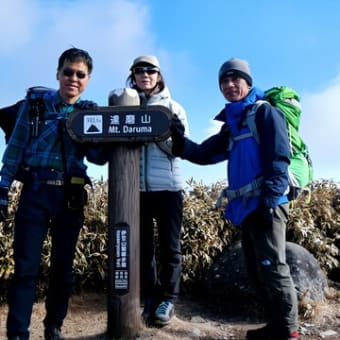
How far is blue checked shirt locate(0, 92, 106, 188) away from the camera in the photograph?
12.6 feet

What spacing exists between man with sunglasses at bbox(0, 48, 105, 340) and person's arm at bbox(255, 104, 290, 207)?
4.49ft

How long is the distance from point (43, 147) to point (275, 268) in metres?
1.97

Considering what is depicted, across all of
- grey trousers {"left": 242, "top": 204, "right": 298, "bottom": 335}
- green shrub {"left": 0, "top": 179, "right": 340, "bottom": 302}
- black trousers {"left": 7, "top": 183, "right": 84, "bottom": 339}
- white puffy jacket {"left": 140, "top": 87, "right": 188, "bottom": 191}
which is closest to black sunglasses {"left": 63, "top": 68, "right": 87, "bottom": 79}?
white puffy jacket {"left": 140, "top": 87, "right": 188, "bottom": 191}

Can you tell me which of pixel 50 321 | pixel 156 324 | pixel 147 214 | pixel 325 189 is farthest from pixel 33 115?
pixel 325 189

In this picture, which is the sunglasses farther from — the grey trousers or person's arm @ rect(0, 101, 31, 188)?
the grey trousers

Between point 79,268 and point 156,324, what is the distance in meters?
1.55

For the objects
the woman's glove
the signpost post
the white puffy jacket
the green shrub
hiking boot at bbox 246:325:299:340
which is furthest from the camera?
the green shrub

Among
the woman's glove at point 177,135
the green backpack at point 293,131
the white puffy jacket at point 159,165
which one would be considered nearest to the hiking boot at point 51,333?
the white puffy jacket at point 159,165

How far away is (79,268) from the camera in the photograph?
5.66 meters

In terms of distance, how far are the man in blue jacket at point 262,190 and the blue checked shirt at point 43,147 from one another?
1.23 metres

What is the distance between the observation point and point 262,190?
3.68 metres

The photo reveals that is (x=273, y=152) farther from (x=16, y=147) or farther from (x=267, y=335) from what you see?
(x=16, y=147)

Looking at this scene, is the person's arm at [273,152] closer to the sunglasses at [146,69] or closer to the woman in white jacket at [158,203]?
the woman in white jacket at [158,203]

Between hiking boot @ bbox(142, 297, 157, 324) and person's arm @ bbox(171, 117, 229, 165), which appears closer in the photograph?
person's arm @ bbox(171, 117, 229, 165)
